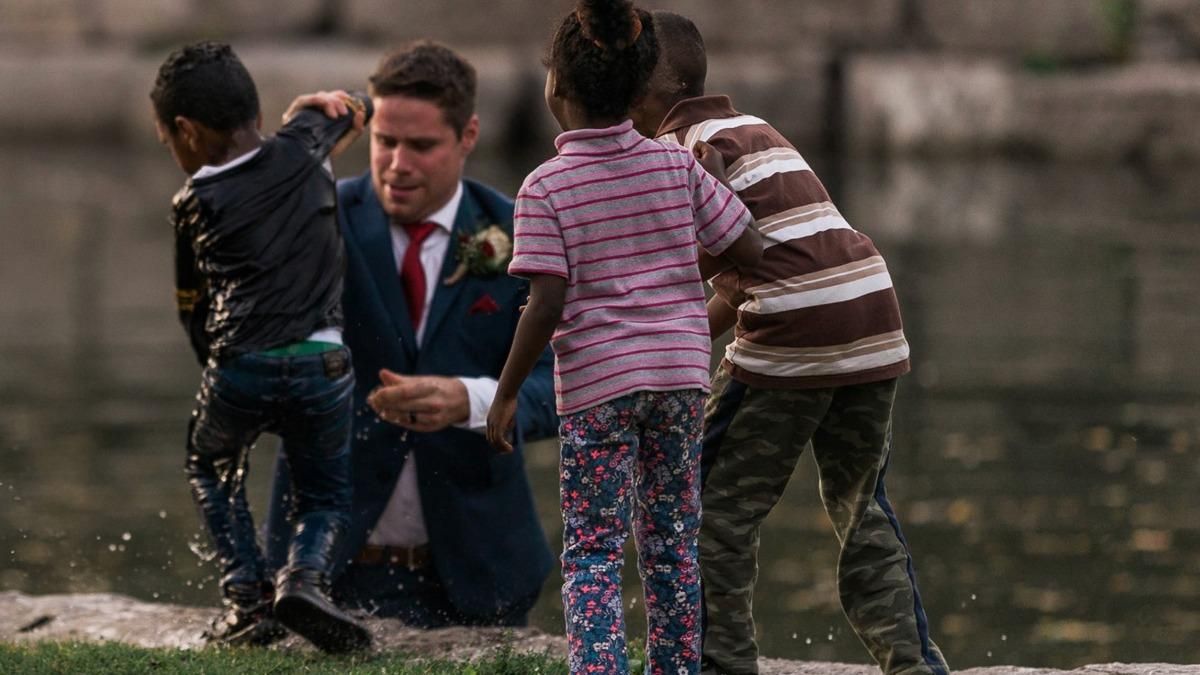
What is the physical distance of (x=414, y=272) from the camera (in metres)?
5.74

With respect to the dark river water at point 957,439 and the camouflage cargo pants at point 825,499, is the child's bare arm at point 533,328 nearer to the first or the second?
the camouflage cargo pants at point 825,499

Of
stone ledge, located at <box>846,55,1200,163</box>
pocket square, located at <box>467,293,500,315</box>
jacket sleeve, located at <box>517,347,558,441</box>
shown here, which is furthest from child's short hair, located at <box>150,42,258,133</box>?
stone ledge, located at <box>846,55,1200,163</box>

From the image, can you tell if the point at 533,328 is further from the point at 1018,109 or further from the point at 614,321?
the point at 1018,109

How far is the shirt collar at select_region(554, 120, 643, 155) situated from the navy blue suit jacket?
1.71m

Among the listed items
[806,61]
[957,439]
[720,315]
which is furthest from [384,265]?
[806,61]

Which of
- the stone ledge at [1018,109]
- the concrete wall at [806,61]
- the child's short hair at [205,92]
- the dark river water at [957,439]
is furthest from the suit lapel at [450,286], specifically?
the stone ledge at [1018,109]

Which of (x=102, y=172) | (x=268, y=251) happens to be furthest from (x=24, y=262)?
(x=268, y=251)

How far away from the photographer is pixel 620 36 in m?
3.97

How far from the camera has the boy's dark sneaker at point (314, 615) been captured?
484cm

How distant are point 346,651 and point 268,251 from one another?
104cm

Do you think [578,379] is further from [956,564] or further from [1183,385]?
Answer: [1183,385]

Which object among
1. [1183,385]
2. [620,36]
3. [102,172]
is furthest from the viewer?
[102,172]

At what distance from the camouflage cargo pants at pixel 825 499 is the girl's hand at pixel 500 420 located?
0.50m

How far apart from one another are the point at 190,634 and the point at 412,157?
61.1 inches
